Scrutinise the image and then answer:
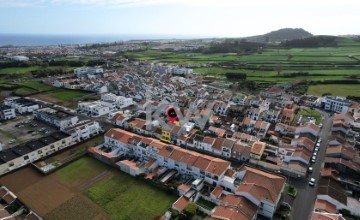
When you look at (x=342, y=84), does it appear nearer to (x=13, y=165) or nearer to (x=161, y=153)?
(x=161, y=153)

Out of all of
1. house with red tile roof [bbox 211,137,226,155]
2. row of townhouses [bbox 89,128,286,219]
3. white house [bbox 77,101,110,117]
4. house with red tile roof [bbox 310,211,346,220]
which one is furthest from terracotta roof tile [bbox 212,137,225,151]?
white house [bbox 77,101,110,117]

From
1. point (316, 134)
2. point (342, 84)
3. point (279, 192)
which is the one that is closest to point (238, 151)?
point (279, 192)

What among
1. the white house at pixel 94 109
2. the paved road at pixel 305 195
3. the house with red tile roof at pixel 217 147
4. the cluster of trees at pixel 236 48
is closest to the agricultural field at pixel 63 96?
the white house at pixel 94 109

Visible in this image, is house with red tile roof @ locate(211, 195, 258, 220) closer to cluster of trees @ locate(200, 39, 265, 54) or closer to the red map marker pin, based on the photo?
the red map marker pin

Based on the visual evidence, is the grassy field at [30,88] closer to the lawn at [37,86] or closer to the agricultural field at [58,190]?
the lawn at [37,86]

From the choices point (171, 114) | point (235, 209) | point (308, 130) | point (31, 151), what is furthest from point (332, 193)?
point (31, 151)

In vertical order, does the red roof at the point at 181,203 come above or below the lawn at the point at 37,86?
below

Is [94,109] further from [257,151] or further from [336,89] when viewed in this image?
[336,89]
